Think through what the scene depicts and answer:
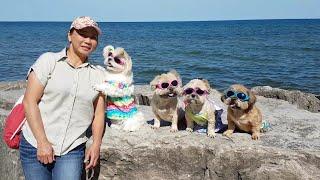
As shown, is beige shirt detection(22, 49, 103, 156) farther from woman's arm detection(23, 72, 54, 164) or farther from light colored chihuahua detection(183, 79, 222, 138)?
light colored chihuahua detection(183, 79, 222, 138)

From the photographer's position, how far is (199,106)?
588 cm

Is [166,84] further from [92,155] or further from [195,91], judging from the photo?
[92,155]

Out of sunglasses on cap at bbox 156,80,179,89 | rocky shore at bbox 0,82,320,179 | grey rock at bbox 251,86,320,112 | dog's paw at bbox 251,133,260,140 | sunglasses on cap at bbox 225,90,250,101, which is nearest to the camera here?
rocky shore at bbox 0,82,320,179

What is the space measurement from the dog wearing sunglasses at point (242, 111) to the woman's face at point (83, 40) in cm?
195

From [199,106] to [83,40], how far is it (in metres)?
2.03

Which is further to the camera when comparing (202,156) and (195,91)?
(195,91)

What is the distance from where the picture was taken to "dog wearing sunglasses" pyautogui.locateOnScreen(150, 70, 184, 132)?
5.80 m

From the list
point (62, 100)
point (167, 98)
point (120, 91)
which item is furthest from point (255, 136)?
point (62, 100)

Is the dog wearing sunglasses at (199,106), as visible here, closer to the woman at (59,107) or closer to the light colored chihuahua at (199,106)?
the light colored chihuahua at (199,106)

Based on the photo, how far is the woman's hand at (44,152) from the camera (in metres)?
4.35

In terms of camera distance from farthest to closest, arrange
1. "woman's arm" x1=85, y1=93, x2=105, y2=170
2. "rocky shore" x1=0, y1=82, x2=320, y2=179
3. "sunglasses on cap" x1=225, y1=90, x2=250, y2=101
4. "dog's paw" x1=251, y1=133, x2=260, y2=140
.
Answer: "dog's paw" x1=251, y1=133, x2=260, y2=140
"sunglasses on cap" x1=225, y1=90, x2=250, y2=101
"rocky shore" x1=0, y1=82, x2=320, y2=179
"woman's arm" x1=85, y1=93, x2=105, y2=170

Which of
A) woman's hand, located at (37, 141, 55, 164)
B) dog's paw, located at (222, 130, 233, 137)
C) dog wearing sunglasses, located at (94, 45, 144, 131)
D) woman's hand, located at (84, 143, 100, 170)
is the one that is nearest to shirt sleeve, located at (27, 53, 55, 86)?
woman's hand, located at (37, 141, 55, 164)

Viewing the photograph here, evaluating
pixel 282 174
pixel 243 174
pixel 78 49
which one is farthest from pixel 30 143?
pixel 282 174

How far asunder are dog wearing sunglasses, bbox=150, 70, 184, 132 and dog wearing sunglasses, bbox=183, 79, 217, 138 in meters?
0.15
